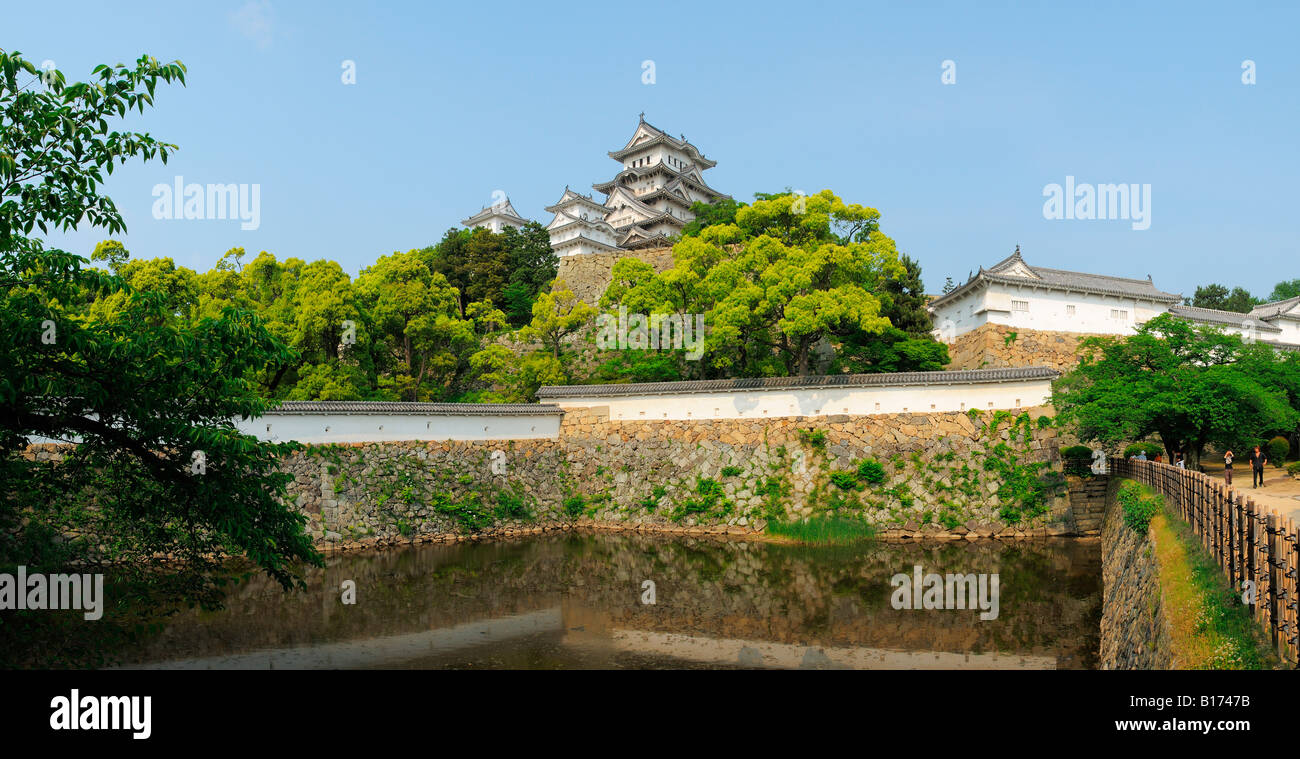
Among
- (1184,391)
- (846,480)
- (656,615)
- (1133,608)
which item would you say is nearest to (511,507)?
(846,480)

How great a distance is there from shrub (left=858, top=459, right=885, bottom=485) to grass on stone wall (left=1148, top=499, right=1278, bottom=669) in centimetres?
1217

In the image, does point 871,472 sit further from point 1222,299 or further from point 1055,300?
point 1222,299

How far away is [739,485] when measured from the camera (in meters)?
21.7

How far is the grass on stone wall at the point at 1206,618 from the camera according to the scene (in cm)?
517

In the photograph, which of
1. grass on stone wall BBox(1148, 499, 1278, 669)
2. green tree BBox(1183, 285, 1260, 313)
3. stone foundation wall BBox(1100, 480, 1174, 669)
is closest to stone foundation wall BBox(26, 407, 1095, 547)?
stone foundation wall BBox(1100, 480, 1174, 669)

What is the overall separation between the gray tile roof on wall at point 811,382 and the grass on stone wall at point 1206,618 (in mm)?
13158

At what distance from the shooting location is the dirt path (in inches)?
439

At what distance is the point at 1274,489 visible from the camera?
13.9 m

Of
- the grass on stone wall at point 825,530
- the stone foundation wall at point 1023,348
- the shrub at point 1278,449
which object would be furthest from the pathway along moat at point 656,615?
the stone foundation wall at point 1023,348

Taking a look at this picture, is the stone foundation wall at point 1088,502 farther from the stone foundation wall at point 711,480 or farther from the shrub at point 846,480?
the shrub at point 846,480

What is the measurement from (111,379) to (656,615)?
9.11m

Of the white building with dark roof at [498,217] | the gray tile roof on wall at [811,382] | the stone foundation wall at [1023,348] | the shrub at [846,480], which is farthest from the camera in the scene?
the white building with dark roof at [498,217]
